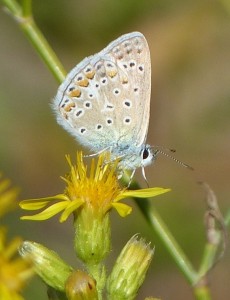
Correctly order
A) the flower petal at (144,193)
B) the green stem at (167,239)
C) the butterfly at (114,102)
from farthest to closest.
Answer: the butterfly at (114,102) → the green stem at (167,239) → the flower petal at (144,193)

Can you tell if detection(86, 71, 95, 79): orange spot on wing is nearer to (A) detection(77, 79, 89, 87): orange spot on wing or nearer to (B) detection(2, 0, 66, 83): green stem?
(A) detection(77, 79, 89, 87): orange spot on wing

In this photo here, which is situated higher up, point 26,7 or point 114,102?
point 26,7

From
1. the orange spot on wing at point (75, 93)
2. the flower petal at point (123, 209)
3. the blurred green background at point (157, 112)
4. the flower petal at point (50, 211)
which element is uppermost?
the orange spot on wing at point (75, 93)

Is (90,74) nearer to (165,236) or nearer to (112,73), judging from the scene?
(112,73)

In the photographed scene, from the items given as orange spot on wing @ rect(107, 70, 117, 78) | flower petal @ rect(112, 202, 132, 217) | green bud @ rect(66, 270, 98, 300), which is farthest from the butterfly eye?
green bud @ rect(66, 270, 98, 300)

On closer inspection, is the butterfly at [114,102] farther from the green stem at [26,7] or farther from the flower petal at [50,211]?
the flower petal at [50,211]

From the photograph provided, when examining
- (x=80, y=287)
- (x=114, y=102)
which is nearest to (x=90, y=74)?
(x=114, y=102)

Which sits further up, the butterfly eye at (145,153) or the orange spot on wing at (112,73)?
the orange spot on wing at (112,73)

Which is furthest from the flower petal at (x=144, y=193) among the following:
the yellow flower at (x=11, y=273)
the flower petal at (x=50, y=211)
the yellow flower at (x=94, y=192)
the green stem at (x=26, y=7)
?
the yellow flower at (x=11, y=273)
